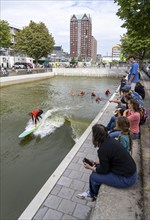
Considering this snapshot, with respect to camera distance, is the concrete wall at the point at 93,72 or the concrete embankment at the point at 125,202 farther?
the concrete wall at the point at 93,72

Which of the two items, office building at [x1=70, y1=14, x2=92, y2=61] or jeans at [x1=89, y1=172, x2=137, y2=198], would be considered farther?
office building at [x1=70, y1=14, x2=92, y2=61]

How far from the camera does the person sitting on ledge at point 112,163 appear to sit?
10.1 feet

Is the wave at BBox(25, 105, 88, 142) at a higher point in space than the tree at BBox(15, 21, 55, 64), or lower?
lower

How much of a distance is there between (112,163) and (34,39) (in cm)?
4547

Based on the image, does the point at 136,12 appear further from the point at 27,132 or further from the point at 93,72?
the point at 93,72

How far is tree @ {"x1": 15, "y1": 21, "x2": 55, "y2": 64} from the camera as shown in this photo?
144ft

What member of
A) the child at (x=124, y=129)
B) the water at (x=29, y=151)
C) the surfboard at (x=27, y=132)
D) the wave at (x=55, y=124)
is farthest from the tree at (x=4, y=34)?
the child at (x=124, y=129)

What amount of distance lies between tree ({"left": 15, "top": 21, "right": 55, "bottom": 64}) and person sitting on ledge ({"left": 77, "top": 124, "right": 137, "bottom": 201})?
147ft

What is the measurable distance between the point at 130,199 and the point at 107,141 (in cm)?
107

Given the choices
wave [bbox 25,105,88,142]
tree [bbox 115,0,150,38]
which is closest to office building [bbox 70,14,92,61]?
tree [bbox 115,0,150,38]

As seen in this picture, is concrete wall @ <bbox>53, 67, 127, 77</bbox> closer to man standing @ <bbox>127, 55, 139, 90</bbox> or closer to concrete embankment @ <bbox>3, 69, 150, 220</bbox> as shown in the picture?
man standing @ <bbox>127, 55, 139, 90</bbox>

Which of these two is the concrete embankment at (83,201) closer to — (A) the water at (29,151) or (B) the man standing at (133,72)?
(A) the water at (29,151)

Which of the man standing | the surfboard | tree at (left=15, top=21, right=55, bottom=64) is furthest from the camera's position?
tree at (left=15, top=21, right=55, bottom=64)

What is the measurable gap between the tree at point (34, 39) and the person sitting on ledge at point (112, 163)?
4477 cm
